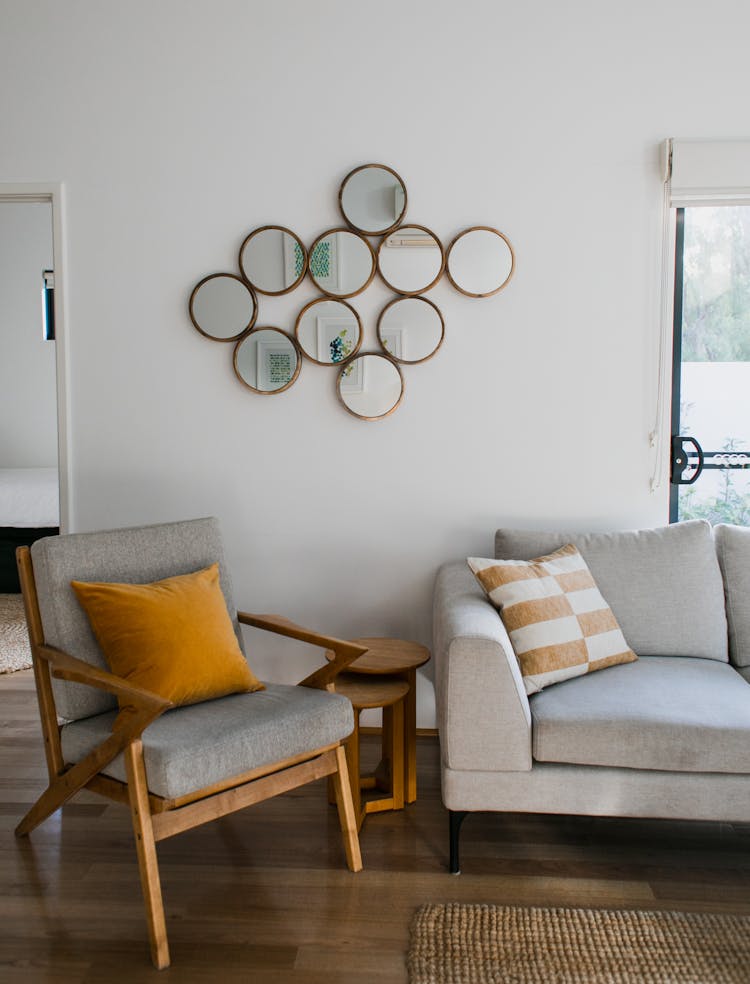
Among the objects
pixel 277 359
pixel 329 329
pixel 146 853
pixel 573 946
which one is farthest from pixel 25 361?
pixel 573 946

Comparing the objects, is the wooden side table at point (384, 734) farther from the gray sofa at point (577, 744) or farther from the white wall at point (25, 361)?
the white wall at point (25, 361)

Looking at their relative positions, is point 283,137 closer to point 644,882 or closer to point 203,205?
point 203,205

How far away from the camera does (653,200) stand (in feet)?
10.2

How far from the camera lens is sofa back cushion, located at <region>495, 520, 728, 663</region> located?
2.81 metres

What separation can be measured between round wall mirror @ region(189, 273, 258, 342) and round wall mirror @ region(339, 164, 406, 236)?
1.52 feet

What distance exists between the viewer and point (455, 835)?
2.33m

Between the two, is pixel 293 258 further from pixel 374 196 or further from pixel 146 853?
pixel 146 853

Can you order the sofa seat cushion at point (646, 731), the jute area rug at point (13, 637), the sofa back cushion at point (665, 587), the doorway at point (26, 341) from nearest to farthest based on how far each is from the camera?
1. the sofa seat cushion at point (646, 731)
2. the sofa back cushion at point (665, 587)
3. the jute area rug at point (13, 637)
4. the doorway at point (26, 341)

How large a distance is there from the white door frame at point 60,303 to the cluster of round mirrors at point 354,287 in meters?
0.50

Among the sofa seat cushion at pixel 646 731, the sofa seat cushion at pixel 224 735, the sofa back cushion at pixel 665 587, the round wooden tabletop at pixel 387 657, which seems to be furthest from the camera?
the sofa back cushion at pixel 665 587

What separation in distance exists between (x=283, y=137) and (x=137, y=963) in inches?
103

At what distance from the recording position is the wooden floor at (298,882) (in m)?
2.00

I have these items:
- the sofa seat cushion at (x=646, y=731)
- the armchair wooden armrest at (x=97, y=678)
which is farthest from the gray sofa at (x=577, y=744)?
the armchair wooden armrest at (x=97, y=678)

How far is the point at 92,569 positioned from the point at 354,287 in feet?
4.53
